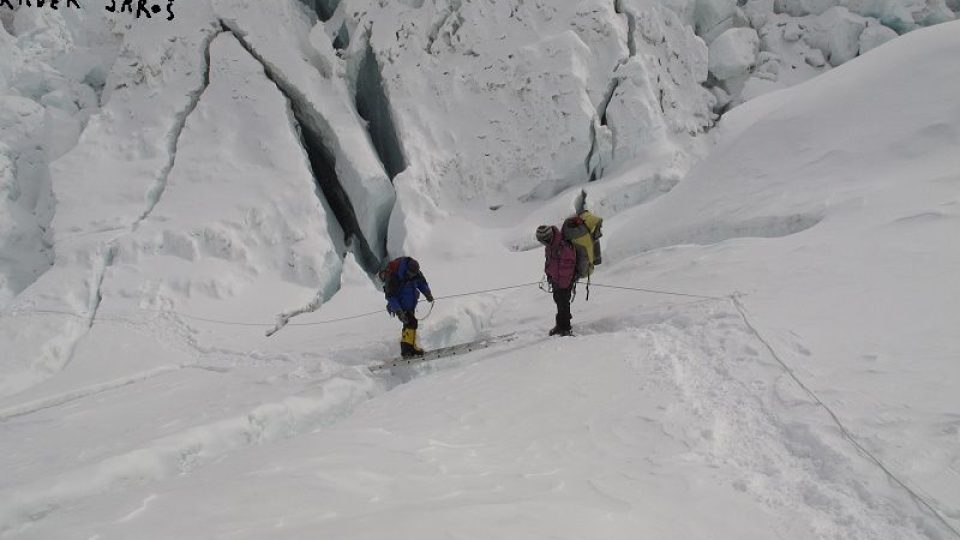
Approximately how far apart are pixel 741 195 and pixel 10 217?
16.6m

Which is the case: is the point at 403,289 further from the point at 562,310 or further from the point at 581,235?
Answer: the point at 581,235

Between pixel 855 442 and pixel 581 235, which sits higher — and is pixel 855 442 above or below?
below

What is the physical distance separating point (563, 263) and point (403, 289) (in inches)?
93.9

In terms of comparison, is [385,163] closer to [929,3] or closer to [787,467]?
[787,467]

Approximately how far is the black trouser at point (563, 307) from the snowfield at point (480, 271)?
52cm

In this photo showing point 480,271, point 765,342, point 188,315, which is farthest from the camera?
point 480,271

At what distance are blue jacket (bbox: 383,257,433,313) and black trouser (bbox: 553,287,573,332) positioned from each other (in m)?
1.91

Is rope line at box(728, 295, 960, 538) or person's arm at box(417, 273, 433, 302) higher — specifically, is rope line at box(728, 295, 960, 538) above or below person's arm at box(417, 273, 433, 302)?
below

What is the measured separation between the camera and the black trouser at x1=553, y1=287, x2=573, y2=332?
6969mm

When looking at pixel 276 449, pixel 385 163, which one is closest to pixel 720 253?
pixel 276 449

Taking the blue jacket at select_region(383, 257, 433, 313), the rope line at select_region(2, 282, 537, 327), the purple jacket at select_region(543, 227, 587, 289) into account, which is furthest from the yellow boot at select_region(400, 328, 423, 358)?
the rope line at select_region(2, 282, 537, 327)

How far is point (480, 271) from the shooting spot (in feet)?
42.7

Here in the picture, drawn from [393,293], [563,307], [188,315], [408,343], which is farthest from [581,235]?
[188,315]

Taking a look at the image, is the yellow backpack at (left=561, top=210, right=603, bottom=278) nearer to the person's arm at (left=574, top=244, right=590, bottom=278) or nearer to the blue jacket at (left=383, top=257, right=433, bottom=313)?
the person's arm at (left=574, top=244, right=590, bottom=278)
